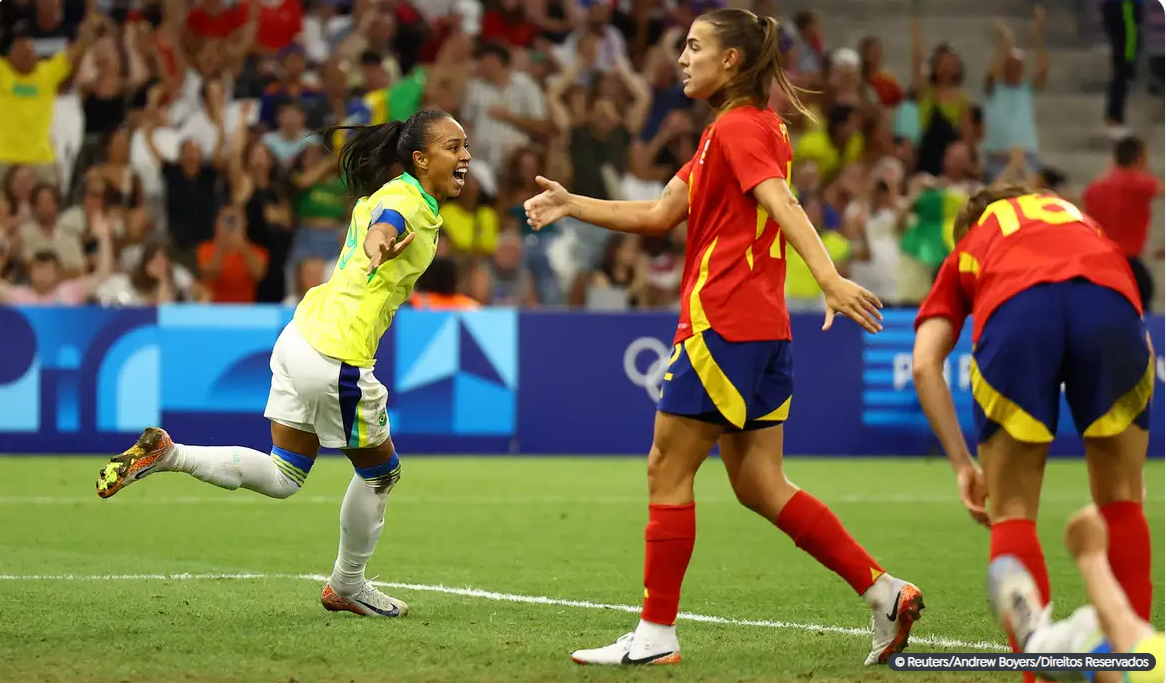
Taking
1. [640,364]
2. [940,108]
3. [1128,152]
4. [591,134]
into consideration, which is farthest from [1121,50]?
[640,364]

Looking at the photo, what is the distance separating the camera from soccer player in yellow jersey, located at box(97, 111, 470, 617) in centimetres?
595

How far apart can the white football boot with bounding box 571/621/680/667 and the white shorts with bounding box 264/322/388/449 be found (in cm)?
133

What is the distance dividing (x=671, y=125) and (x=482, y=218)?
2.74 metres

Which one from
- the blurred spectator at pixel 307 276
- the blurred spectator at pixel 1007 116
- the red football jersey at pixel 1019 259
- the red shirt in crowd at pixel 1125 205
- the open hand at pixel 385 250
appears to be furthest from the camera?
the blurred spectator at pixel 1007 116

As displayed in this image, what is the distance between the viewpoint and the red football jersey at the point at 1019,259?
438 cm

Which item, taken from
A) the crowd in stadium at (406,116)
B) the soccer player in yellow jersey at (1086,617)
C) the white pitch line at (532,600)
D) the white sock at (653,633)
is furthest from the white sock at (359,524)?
the crowd in stadium at (406,116)

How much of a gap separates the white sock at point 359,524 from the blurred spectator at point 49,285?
8282 millimetres

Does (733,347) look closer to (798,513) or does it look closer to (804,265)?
(798,513)

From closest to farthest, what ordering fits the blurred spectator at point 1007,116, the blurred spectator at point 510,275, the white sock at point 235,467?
1. the white sock at point 235,467
2. the blurred spectator at point 510,275
3. the blurred spectator at point 1007,116

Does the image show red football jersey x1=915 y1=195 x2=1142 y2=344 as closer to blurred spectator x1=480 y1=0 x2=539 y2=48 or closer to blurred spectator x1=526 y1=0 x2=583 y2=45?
blurred spectator x1=480 y1=0 x2=539 y2=48

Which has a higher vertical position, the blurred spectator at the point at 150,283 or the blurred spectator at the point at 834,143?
the blurred spectator at the point at 834,143

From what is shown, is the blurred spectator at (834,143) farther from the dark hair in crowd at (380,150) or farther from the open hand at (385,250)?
the open hand at (385,250)

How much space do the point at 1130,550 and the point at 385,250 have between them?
262cm

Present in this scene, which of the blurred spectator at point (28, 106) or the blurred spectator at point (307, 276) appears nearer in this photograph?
the blurred spectator at point (307, 276)
